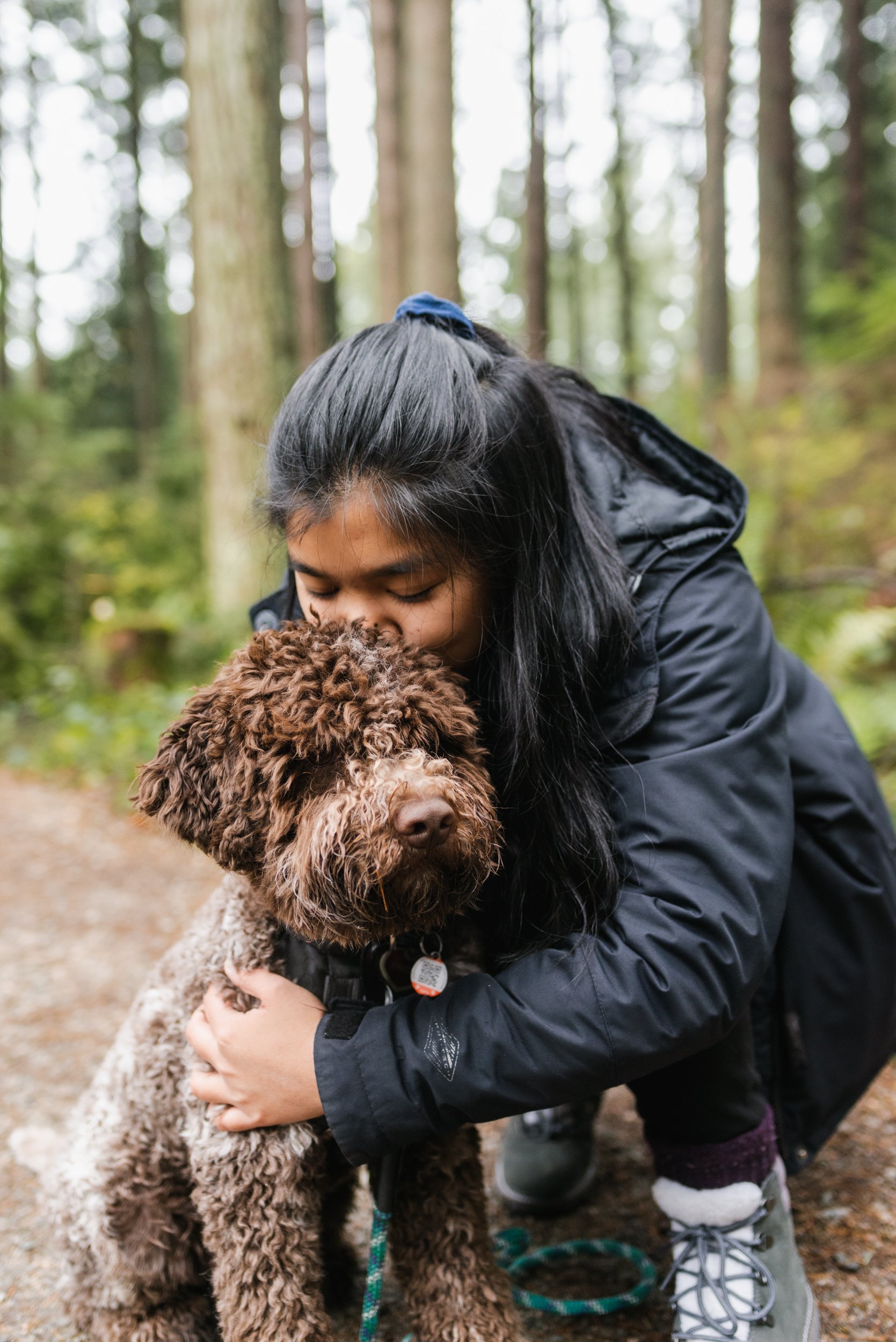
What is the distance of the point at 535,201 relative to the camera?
13.8 metres

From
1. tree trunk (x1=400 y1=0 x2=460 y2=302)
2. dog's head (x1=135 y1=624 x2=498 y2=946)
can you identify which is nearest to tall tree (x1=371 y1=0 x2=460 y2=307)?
tree trunk (x1=400 y1=0 x2=460 y2=302)

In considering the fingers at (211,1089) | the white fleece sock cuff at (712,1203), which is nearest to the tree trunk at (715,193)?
the white fleece sock cuff at (712,1203)

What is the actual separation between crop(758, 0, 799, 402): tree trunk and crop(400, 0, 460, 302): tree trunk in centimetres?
419

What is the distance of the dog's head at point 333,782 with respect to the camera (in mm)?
1728

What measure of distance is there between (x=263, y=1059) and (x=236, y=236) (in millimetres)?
7572

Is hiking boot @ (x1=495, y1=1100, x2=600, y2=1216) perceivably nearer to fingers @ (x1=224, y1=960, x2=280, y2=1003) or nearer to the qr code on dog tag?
the qr code on dog tag

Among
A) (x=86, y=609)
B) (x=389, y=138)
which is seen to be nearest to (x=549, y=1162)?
(x=86, y=609)

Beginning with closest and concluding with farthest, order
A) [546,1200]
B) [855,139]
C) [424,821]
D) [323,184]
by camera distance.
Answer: [424,821] < [546,1200] < [855,139] < [323,184]

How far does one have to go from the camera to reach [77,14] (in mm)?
20672

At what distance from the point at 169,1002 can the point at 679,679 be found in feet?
4.47

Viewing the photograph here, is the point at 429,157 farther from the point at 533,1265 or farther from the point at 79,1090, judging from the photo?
the point at 533,1265

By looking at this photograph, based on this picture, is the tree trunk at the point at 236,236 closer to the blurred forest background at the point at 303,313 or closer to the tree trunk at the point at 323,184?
the blurred forest background at the point at 303,313

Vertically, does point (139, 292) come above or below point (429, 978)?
above

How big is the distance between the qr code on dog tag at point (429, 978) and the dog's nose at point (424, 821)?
15.8 inches
